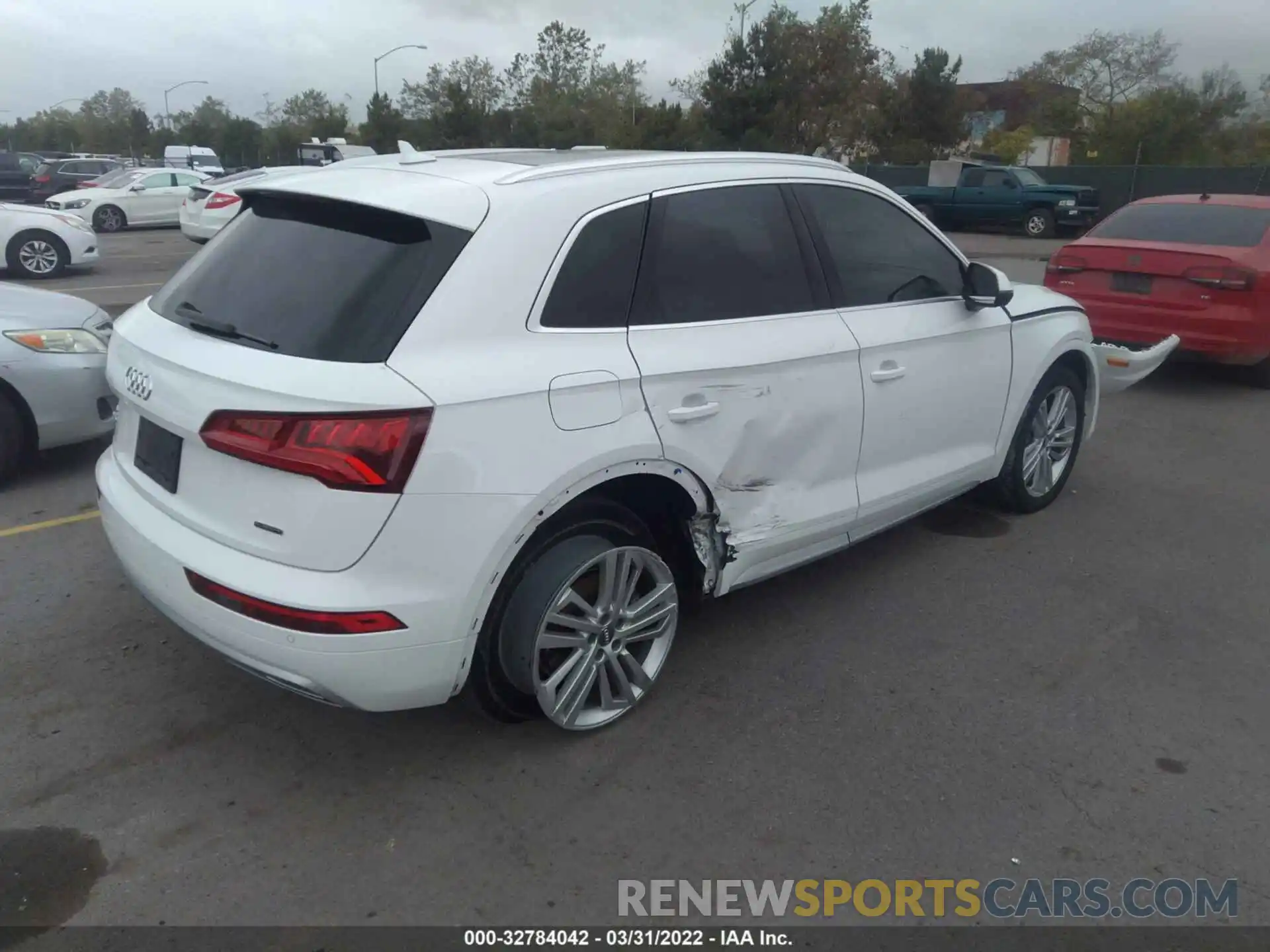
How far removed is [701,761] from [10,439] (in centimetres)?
424

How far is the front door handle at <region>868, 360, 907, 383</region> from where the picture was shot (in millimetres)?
4070

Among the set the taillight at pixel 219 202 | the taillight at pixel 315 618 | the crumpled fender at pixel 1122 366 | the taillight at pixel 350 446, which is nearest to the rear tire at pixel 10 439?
the taillight at pixel 315 618

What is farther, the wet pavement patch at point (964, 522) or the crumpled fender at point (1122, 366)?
the crumpled fender at point (1122, 366)

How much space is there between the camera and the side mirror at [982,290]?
4570 millimetres

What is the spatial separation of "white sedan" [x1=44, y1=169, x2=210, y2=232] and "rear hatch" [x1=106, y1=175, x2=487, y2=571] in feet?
77.3

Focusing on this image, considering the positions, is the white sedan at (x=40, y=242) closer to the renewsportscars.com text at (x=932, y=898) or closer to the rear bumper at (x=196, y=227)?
the rear bumper at (x=196, y=227)

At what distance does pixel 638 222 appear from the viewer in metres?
3.42

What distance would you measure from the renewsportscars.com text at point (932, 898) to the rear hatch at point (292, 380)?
4.11ft

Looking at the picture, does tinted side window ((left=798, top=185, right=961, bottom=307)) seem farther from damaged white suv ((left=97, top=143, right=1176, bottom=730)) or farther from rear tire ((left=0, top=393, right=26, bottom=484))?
rear tire ((left=0, top=393, right=26, bottom=484))

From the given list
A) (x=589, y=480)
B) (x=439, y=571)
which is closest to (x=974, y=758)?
(x=589, y=480)

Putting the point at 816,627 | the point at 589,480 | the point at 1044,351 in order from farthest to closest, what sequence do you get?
the point at 1044,351, the point at 816,627, the point at 589,480

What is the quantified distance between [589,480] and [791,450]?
962 mm

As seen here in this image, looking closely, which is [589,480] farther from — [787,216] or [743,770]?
[787,216]
